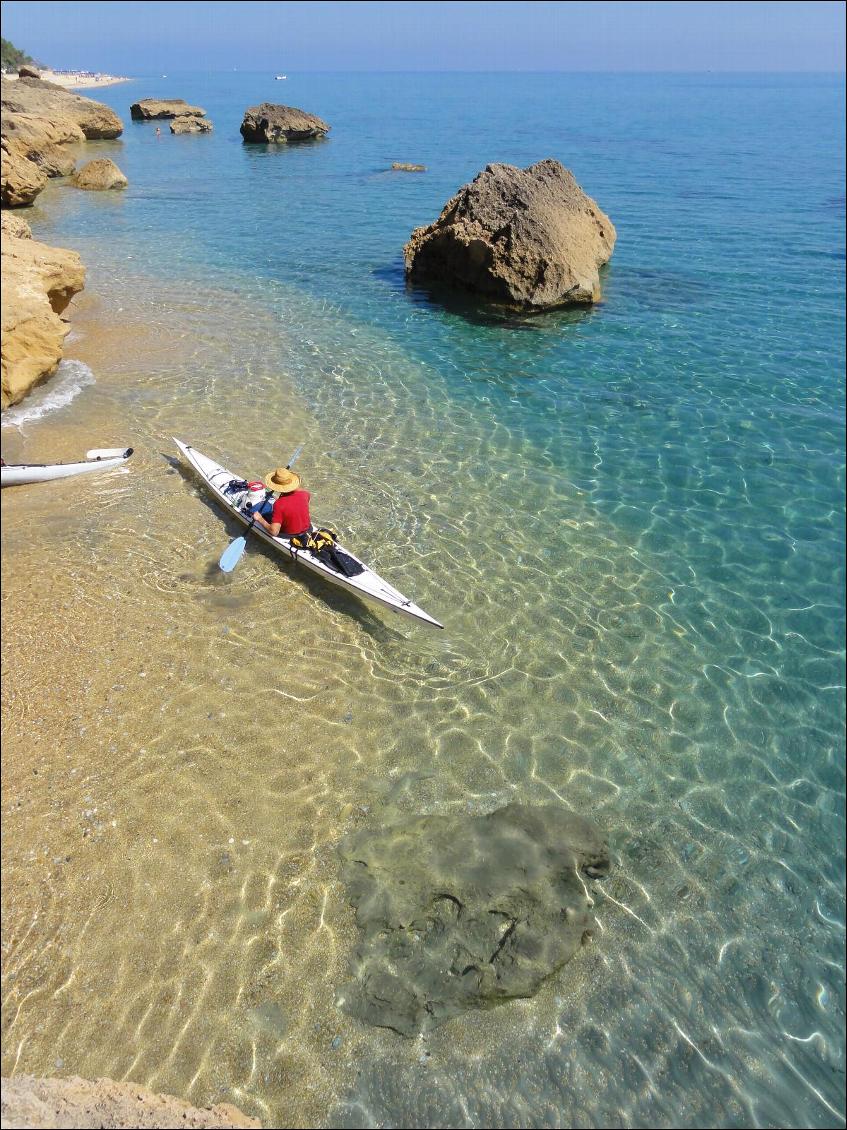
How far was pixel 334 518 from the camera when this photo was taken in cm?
1105

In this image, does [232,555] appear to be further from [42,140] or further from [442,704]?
[42,140]

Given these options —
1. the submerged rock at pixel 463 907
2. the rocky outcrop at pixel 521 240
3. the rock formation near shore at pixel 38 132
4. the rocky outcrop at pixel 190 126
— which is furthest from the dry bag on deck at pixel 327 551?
the rocky outcrop at pixel 190 126

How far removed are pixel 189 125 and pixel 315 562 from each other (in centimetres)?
6832

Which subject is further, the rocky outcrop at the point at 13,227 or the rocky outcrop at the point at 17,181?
the rocky outcrop at the point at 17,181

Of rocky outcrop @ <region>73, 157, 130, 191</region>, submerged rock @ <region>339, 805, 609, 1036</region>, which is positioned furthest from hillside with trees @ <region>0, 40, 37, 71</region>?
submerged rock @ <region>339, 805, 609, 1036</region>

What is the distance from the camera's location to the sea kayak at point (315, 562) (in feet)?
28.9

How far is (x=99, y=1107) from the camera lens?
4.55 metres

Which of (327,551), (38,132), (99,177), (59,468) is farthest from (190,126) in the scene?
(327,551)

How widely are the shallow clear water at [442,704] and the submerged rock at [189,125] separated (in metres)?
53.9

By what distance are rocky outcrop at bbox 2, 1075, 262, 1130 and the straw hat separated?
674 cm

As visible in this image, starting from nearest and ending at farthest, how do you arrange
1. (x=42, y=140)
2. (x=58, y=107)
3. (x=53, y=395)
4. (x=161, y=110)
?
(x=53, y=395), (x=42, y=140), (x=58, y=107), (x=161, y=110)

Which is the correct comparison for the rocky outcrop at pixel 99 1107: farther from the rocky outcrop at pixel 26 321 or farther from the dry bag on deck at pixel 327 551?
the rocky outcrop at pixel 26 321

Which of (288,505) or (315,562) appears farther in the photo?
(288,505)

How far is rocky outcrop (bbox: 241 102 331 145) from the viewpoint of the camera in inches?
2126
